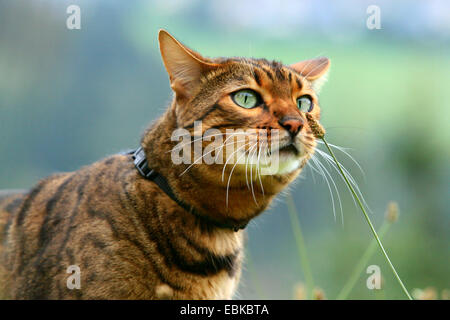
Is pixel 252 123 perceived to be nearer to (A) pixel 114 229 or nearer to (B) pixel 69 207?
(A) pixel 114 229

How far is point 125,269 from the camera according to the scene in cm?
210

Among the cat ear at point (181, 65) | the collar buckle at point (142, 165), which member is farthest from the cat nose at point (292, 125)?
the collar buckle at point (142, 165)

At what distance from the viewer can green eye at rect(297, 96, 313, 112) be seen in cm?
238

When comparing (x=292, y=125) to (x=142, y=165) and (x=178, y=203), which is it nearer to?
(x=178, y=203)

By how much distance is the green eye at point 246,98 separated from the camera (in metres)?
2.19

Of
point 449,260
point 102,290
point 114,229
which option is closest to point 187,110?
point 114,229

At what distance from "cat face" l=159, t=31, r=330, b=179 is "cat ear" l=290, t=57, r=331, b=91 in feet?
0.41

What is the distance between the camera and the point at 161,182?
7.34 ft

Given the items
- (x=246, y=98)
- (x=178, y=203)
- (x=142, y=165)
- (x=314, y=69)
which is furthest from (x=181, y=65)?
Answer: (x=314, y=69)

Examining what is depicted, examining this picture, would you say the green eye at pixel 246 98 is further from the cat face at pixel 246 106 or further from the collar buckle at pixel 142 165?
the collar buckle at pixel 142 165

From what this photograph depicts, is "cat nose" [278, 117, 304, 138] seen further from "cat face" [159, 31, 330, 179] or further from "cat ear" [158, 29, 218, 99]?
"cat ear" [158, 29, 218, 99]

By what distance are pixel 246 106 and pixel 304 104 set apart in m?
0.37

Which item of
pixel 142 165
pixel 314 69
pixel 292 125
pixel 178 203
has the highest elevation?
pixel 314 69
